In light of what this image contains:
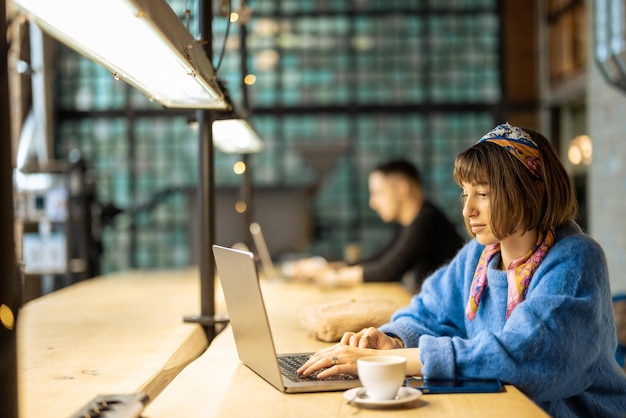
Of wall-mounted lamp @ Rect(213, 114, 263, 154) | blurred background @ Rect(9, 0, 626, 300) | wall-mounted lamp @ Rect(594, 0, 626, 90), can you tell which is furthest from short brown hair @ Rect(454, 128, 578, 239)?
blurred background @ Rect(9, 0, 626, 300)

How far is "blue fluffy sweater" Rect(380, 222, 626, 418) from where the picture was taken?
1652mm

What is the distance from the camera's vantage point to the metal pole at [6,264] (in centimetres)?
116

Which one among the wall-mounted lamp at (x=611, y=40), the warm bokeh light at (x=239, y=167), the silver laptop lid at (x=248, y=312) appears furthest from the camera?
the wall-mounted lamp at (x=611, y=40)

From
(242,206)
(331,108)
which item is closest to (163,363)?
(242,206)

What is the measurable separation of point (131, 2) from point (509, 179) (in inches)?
35.5

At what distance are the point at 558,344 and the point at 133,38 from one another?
1013 millimetres

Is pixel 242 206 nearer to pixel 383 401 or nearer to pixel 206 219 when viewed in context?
pixel 206 219

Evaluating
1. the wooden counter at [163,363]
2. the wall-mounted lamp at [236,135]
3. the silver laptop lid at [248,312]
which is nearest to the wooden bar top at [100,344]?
the wooden counter at [163,363]

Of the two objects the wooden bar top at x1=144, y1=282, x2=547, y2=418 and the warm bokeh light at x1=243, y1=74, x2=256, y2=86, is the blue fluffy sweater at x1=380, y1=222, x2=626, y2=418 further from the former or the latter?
the warm bokeh light at x1=243, y1=74, x2=256, y2=86

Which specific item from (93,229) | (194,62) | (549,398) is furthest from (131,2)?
(93,229)

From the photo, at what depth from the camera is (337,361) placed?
1746mm

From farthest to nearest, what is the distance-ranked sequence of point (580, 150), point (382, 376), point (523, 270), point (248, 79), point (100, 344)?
point (580, 150)
point (248, 79)
point (100, 344)
point (523, 270)
point (382, 376)

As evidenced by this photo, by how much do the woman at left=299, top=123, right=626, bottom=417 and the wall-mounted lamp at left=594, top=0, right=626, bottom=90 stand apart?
298 centimetres

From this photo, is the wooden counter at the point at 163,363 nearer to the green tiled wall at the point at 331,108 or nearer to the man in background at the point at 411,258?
the man in background at the point at 411,258
